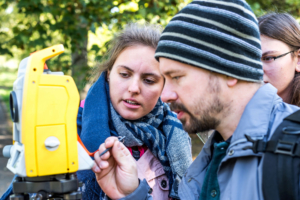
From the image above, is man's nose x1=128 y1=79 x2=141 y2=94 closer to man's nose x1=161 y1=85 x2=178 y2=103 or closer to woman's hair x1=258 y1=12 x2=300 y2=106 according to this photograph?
man's nose x1=161 y1=85 x2=178 y2=103

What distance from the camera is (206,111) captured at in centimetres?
170

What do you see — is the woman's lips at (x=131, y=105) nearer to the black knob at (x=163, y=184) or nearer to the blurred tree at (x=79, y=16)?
the black knob at (x=163, y=184)

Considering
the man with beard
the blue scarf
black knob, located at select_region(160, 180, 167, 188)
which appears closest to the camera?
the man with beard

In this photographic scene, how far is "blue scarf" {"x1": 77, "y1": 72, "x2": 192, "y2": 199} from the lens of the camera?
203 cm

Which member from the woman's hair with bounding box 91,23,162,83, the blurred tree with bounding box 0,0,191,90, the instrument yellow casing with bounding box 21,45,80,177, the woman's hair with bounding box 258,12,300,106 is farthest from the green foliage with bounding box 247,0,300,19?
the instrument yellow casing with bounding box 21,45,80,177

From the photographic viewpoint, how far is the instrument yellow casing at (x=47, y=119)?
127 centimetres

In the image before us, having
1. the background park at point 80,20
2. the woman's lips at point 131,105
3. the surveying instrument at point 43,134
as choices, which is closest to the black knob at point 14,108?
the surveying instrument at point 43,134

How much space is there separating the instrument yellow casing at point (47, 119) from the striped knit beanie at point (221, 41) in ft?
2.10

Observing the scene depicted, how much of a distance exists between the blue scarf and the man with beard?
0.27 metres

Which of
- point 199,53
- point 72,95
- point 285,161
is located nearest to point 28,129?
point 72,95

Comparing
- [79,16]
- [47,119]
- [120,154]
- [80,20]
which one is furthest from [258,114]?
[80,20]

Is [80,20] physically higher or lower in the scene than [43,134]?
higher

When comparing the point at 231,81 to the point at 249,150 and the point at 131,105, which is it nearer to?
the point at 249,150

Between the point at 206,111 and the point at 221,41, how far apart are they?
0.37 metres
